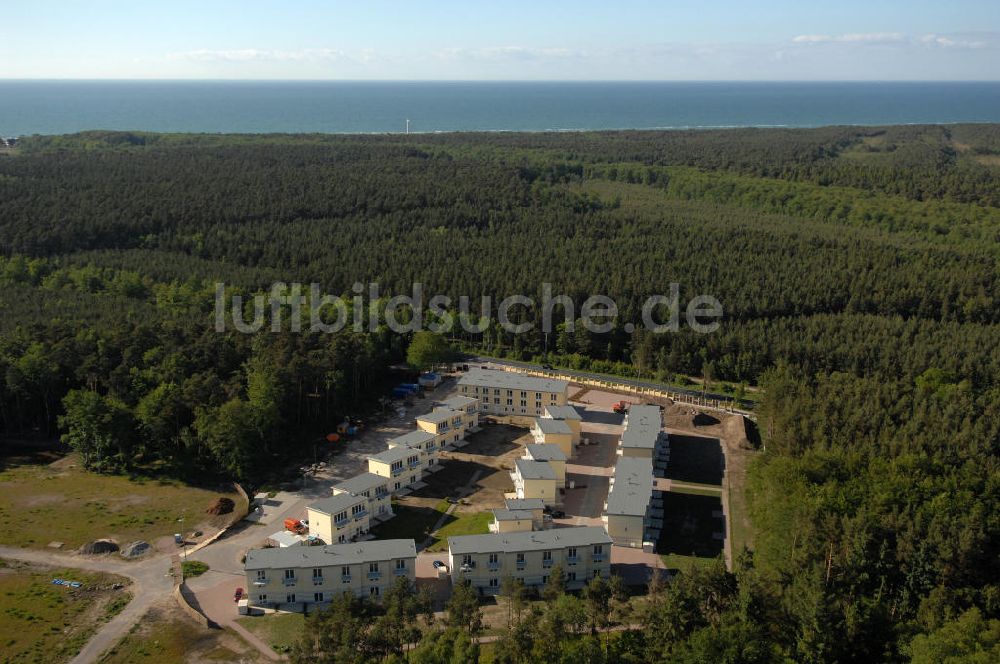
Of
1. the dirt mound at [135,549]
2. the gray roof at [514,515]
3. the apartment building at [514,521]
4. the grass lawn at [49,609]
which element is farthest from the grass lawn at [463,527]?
the grass lawn at [49,609]

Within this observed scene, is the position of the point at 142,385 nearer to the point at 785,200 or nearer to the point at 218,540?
the point at 218,540

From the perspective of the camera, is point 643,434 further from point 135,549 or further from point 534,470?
point 135,549

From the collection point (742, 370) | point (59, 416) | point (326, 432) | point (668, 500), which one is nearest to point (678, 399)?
point (742, 370)

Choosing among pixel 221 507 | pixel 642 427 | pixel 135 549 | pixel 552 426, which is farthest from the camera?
pixel 552 426

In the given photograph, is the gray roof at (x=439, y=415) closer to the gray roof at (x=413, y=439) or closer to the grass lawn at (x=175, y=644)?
the gray roof at (x=413, y=439)

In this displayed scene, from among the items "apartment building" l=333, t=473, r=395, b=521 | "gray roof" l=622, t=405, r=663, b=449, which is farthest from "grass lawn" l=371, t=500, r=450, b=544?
"gray roof" l=622, t=405, r=663, b=449

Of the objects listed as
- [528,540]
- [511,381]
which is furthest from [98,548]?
[511,381]
